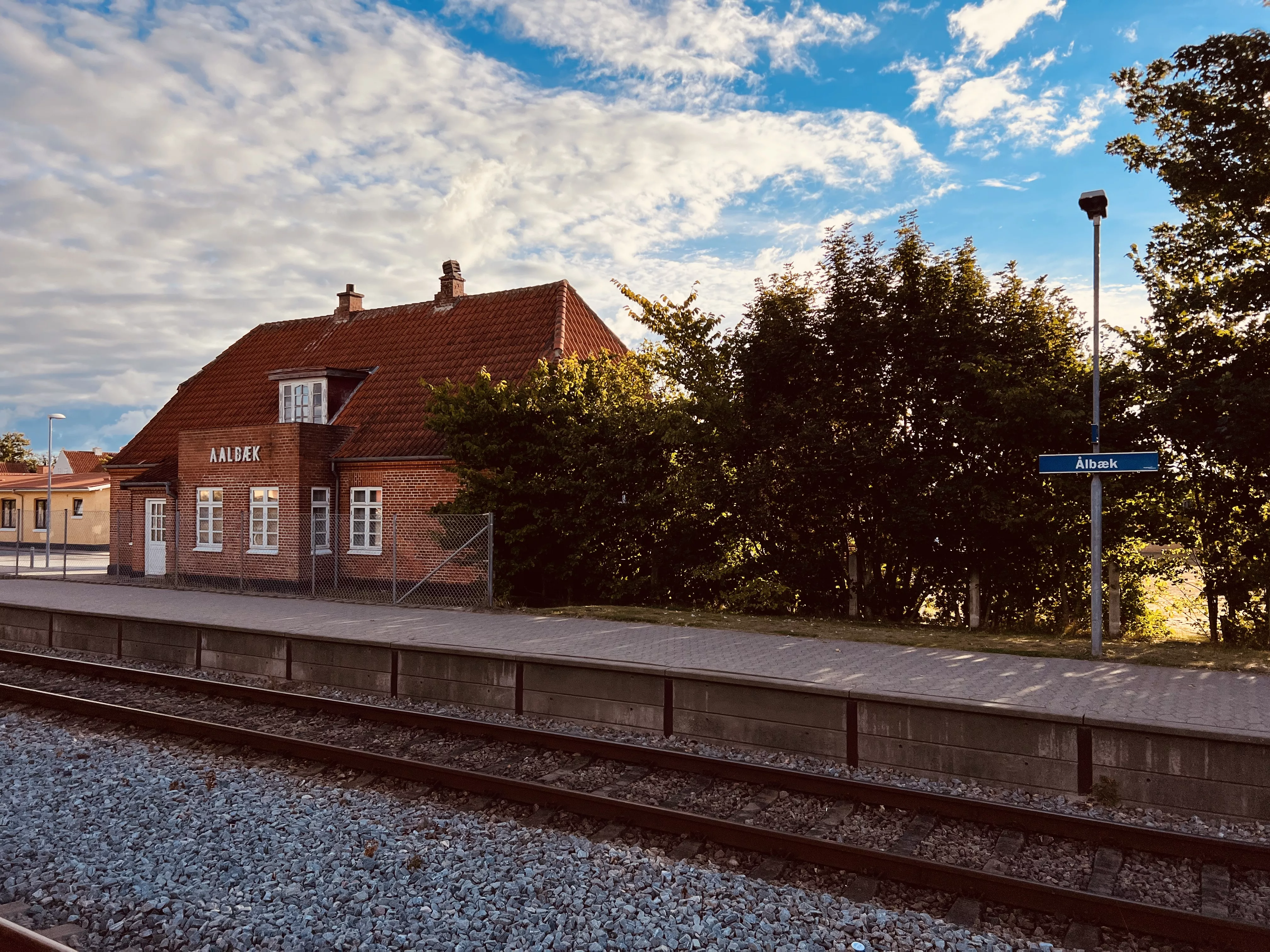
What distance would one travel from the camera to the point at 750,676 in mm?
9531

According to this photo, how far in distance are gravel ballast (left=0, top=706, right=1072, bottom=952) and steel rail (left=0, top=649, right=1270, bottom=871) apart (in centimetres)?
180

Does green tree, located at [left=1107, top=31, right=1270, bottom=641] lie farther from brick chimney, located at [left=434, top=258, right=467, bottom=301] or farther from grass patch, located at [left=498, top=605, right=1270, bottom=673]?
brick chimney, located at [left=434, top=258, right=467, bottom=301]

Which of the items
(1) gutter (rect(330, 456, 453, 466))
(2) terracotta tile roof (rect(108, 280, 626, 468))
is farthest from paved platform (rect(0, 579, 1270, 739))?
(2) terracotta tile roof (rect(108, 280, 626, 468))

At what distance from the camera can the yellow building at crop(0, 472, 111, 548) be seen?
156 ft

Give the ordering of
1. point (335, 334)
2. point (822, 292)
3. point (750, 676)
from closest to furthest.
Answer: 1. point (750, 676)
2. point (822, 292)
3. point (335, 334)

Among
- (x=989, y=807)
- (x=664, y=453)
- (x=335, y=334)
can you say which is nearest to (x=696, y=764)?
(x=989, y=807)

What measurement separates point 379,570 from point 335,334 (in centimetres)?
990

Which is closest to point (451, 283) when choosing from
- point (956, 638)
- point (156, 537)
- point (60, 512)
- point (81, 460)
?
point (156, 537)

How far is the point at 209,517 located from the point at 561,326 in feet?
35.7

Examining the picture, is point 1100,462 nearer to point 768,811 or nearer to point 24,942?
point 768,811

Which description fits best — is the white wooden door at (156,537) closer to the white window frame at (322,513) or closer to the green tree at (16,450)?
the white window frame at (322,513)

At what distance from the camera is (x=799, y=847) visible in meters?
6.39

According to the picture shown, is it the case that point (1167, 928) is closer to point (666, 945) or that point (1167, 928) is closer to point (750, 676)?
point (666, 945)

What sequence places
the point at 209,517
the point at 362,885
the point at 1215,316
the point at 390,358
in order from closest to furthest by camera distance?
the point at 362,885, the point at 1215,316, the point at 209,517, the point at 390,358
